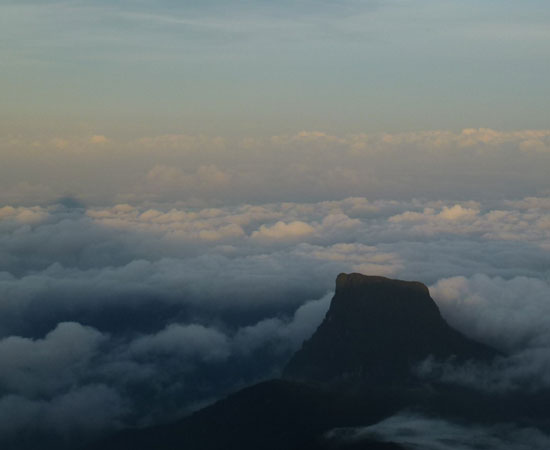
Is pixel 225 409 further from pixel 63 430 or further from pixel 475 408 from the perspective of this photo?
pixel 63 430

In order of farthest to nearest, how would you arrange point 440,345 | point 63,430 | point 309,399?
point 63,430, point 440,345, point 309,399

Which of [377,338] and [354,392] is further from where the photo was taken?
[377,338]

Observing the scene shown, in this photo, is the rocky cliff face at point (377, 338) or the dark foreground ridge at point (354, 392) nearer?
the dark foreground ridge at point (354, 392)

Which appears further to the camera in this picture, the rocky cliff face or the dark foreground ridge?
the rocky cliff face

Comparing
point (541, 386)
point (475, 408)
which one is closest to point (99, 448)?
point (475, 408)

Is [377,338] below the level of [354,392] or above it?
above
